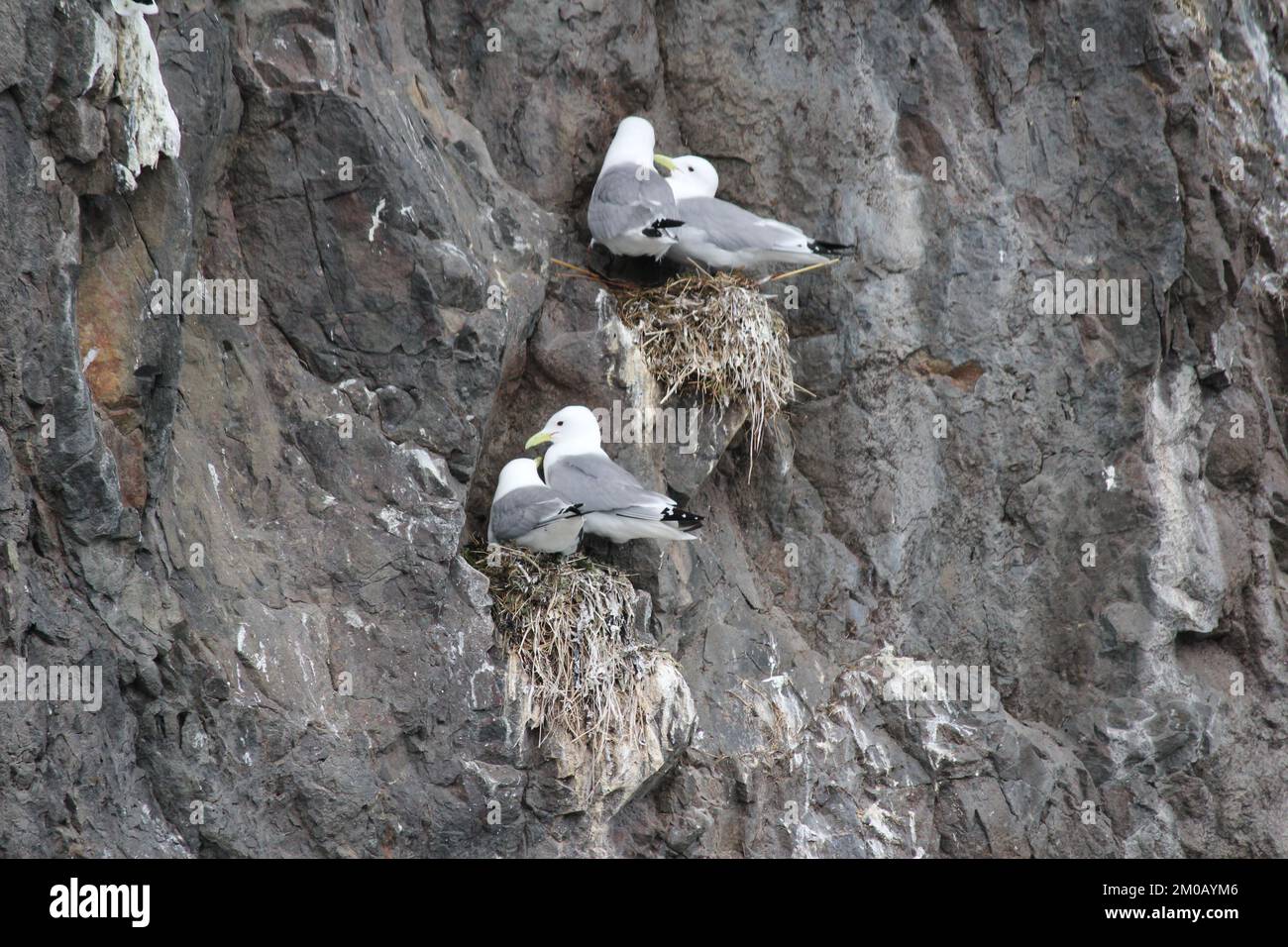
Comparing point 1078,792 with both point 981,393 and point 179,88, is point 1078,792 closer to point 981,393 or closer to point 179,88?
point 981,393

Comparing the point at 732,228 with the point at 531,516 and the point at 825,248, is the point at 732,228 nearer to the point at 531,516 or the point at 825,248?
the point at 825,248

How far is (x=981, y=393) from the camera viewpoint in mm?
7609

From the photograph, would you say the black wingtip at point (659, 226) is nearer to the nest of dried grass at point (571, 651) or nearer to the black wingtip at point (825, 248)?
the black wingtip at point (825, 248)

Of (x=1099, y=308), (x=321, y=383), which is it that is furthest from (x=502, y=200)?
(x=1099, y=308)

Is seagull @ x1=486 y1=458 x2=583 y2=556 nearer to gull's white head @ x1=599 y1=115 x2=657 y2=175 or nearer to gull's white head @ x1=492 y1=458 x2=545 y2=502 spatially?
gull's white head @ x1=492 y1=458 x2=545 y2=502

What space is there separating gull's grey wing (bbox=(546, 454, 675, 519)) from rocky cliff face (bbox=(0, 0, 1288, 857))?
44cm

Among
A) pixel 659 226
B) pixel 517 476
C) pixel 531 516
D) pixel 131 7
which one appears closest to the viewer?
pixel 131 7

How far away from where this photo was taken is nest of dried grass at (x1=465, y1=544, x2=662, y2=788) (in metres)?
5.93

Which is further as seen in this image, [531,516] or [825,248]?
[825,248]

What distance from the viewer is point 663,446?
272 inches

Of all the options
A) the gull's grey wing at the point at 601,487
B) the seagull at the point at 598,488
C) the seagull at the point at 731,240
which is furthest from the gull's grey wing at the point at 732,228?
the gull's grey wing at the point at 601,487

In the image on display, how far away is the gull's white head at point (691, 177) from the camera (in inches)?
282

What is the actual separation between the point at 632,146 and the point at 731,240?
685 millimetres

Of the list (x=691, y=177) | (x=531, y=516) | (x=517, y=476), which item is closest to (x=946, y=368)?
(x=691, y=177)
